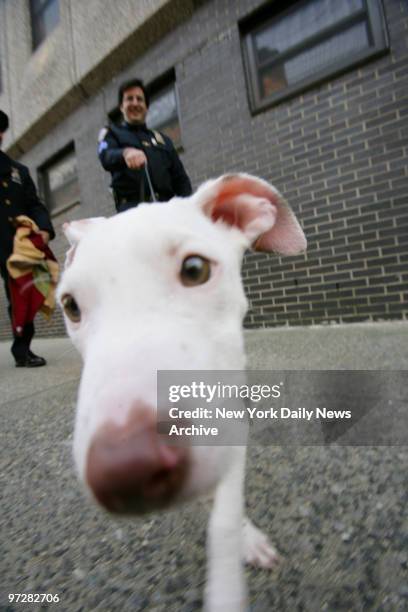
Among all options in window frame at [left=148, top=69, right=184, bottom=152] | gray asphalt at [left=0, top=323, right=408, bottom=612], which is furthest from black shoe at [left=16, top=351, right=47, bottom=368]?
window frame at [left=148, top=69, right=184, bottom=152]

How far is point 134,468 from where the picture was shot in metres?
0.53

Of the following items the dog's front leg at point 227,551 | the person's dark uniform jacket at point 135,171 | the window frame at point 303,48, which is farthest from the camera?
the window frame at point 303,48

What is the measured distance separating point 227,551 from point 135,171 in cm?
250

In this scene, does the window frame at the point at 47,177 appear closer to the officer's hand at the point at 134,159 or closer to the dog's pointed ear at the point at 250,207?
the officer's hand at the point at 134,159

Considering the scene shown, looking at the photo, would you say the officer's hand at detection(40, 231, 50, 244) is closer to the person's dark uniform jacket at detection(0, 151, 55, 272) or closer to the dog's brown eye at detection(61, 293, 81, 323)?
the person's dark uniform jacket at detection(0, 151, 55, 272)

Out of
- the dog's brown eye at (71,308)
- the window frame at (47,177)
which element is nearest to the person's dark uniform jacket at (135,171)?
the dog's brown eye at (71,308)

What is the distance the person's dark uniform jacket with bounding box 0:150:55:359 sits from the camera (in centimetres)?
373

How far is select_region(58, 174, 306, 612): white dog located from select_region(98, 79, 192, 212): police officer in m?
1.56

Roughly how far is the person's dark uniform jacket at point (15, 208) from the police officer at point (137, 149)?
1.56 m

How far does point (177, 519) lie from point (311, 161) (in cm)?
428

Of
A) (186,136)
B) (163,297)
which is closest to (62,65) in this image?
(186,136)

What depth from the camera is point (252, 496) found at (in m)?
1.23

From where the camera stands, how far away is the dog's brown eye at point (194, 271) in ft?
3.06

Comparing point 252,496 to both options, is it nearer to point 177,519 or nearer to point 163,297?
point 177,519
